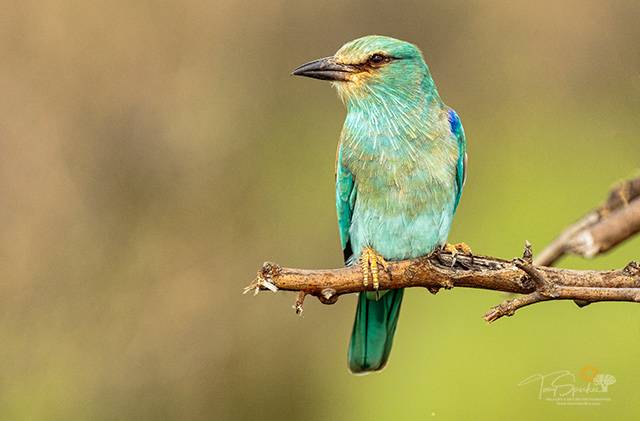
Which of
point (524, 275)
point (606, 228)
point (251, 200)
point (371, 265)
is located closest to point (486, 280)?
point (524, 275)

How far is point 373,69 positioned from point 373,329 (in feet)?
3.23

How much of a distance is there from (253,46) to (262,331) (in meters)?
1.74

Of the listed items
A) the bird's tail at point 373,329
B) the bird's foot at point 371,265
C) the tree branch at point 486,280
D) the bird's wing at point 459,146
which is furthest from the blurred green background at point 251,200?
the tree branch at point 486,280

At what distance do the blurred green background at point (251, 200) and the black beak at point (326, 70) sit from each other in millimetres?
1856

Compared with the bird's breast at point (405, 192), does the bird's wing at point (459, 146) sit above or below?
above

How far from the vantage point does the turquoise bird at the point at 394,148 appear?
147 inches

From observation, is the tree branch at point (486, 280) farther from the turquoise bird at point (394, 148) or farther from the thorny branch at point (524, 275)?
the turquoise bird at point (394, 148)

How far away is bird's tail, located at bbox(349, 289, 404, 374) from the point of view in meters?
4.05

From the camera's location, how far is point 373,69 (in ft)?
12.3

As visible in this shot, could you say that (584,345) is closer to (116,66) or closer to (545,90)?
(545,90)

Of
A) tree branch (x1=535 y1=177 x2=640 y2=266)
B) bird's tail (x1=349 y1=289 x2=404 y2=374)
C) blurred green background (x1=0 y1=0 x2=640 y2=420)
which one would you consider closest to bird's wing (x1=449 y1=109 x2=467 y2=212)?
bird's tail (x1=349 y1=289 x2=404 y2=374)

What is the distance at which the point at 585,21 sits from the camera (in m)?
6.31

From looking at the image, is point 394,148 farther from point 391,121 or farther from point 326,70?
point 326,70

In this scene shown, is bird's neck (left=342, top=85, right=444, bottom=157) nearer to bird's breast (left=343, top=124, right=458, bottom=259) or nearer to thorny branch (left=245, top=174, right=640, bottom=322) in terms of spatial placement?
bird's breast (left=343, top=124, right=458, bottom=259)
